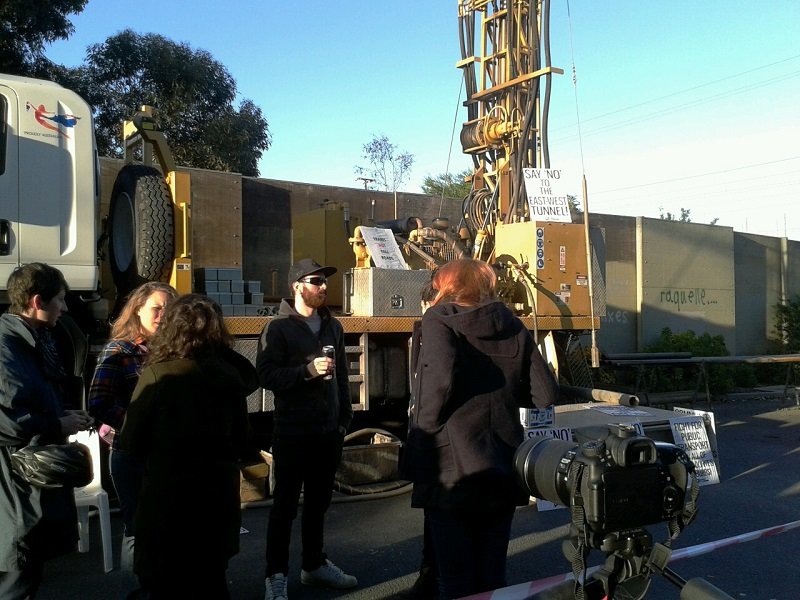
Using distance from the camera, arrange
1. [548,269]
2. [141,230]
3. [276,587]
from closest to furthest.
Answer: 1. [276,587]
2. [141,230]
3. [548,269]

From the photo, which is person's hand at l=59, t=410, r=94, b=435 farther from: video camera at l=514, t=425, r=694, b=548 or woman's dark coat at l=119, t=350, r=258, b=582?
video camera at l=514, t=425, r=694, b=548

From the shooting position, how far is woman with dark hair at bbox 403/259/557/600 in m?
2.87

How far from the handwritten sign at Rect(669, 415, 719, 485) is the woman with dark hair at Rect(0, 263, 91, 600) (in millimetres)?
4546

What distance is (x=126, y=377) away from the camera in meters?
3.27

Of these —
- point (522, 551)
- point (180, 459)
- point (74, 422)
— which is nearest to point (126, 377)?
point (74, 422)

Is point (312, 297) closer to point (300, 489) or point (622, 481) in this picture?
point (300, 489)

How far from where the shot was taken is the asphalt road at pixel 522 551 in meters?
4.27

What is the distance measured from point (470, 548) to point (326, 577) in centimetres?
149

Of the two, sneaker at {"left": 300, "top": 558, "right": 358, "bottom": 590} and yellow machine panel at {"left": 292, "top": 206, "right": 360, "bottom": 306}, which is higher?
yellow machine panel at {"left": 292, "top": 206, "right": 360, "bottom": 306}

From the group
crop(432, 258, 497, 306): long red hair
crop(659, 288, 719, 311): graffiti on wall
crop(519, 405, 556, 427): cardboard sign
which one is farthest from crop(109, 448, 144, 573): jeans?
crop(659, 288, 719, 311): graffiti on wall

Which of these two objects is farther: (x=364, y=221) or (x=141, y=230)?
(x=364, y=221)

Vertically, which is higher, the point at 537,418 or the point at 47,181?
the point at 47,181

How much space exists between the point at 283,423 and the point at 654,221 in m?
12.9

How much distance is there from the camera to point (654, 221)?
1534 centimetres
